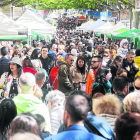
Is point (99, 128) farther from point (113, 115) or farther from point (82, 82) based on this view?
point (82, 82)

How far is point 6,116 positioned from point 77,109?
3.05 ft

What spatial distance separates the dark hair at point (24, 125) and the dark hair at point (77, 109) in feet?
1.34

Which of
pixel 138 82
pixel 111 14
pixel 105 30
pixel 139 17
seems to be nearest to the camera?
pixel 138 82

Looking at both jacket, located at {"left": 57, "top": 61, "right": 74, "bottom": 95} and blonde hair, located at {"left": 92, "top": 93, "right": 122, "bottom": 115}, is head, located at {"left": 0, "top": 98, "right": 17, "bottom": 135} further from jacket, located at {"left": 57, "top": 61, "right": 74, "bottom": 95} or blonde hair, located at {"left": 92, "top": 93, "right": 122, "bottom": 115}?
jacket, located at {"left": 57, "top": 61, "right": 74, "bottom": 95}

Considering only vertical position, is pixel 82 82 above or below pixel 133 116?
below

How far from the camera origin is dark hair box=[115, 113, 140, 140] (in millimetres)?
3273

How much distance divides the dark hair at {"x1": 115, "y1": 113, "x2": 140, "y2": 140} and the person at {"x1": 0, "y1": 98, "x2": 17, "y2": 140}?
125 centimetres

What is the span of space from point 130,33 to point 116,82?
44.6 feet

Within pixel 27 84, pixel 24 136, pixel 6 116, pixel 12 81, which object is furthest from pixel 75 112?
pixel 12 81

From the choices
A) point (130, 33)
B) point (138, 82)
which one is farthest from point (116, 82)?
point (130, 33)

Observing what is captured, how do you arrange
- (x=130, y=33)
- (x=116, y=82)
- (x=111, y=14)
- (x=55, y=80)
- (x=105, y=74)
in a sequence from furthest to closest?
1. (x=111, y=14)
2. (x=130, y=33)
3. (x=55, y=80)
4. (x=105, y=74)
5. (x=116, y=82)

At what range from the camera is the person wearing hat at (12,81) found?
6551 millimetres

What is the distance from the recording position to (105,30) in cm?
2506

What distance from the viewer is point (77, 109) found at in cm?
350
